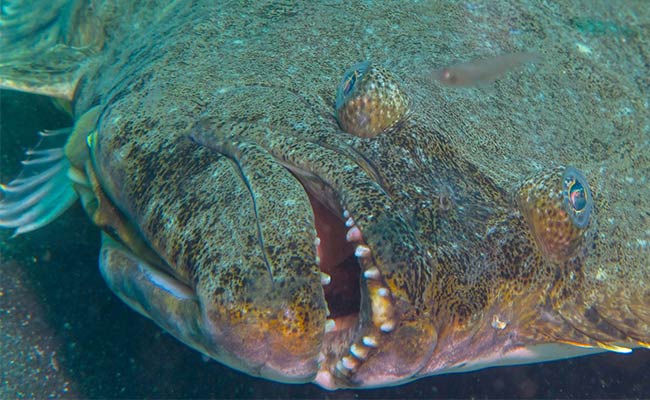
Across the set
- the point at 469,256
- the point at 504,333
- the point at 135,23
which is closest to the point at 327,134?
the point at 469,256

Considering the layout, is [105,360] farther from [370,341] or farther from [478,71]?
[478,71]

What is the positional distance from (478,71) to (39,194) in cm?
408

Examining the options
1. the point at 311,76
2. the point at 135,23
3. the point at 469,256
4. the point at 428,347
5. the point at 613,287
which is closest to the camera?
A: the point at 428,347

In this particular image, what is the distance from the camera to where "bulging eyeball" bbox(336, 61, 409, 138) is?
3.01 metres

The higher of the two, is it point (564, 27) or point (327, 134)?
point (327, 134)

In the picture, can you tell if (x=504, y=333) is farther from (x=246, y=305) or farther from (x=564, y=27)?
(x=564, y=27)

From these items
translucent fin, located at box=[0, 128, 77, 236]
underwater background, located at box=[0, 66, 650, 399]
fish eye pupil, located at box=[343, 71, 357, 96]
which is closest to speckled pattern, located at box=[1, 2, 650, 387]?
fish eye pupil, located at box=[343, 71, 357, 96]

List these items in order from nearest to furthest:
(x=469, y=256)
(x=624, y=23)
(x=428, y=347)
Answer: (x=428, y=347) → (x=469, y=256) → (x=624, y=23)

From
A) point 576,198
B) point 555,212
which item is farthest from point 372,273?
point 576,198

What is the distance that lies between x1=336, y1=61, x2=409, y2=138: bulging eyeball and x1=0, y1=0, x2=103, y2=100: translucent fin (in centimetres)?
291

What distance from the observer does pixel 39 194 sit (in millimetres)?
4473

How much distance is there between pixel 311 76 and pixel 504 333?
7.19 ft

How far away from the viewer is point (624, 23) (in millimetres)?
5488

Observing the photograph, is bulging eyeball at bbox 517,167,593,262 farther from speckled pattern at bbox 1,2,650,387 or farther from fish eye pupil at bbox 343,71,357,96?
fish eye pupil at bbox 343,71,357,96
